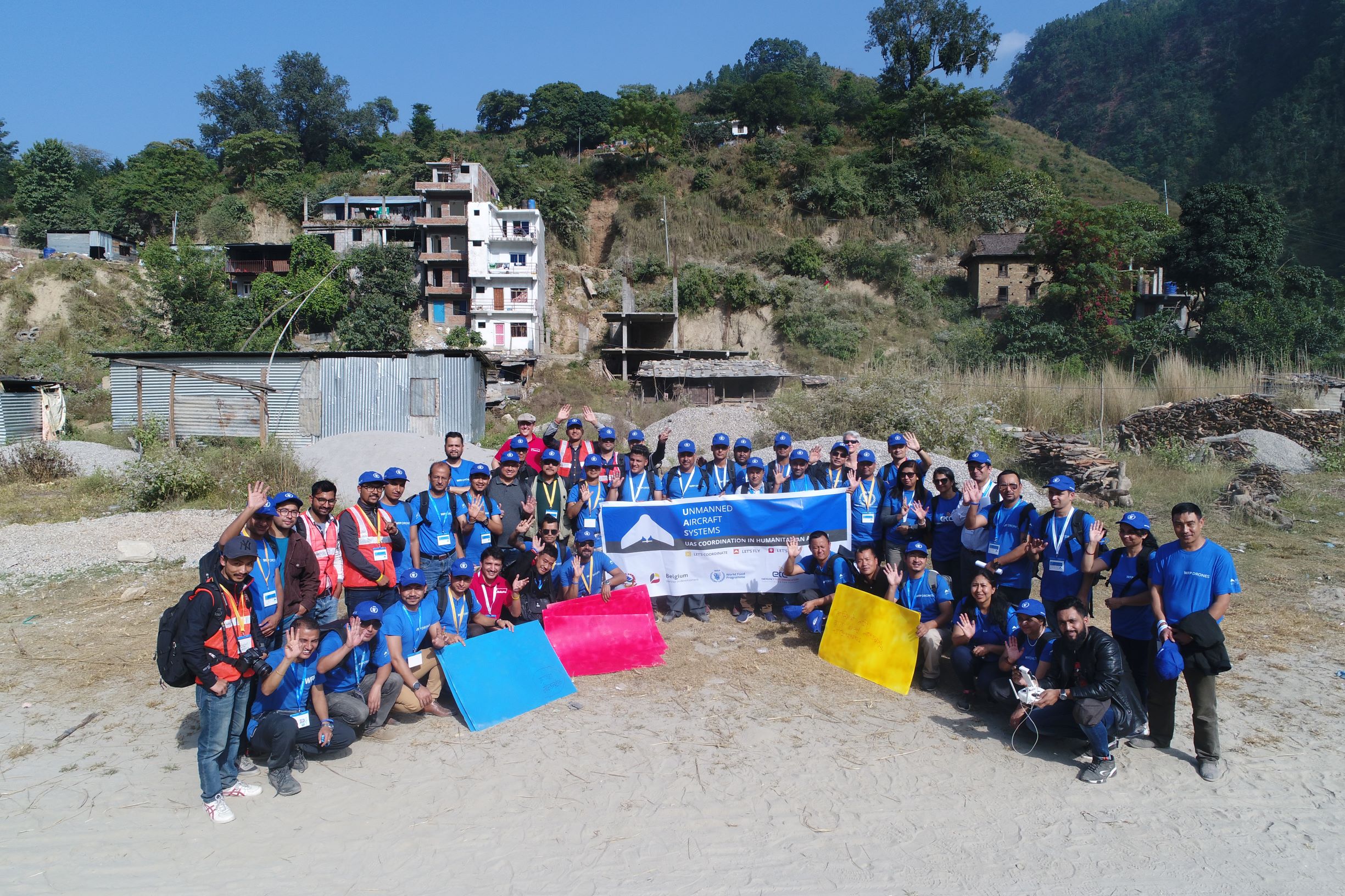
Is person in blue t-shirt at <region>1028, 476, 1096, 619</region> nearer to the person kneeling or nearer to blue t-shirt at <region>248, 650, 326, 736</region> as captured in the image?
the person kneeling

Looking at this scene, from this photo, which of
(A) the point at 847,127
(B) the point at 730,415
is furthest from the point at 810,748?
(A) the point at 847,127

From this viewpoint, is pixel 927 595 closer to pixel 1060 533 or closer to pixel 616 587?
pixel 1060 533

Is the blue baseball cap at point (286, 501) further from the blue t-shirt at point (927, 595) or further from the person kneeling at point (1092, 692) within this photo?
the person kneeling at point (1092, 692)

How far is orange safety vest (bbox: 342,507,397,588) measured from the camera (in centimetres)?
666

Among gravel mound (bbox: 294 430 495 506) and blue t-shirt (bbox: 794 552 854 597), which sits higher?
gravel mound (bbox: 294 430 495 506)

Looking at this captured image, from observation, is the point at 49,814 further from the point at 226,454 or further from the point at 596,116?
the point at 596,116

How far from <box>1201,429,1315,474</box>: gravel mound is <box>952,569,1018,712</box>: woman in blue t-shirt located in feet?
47.6

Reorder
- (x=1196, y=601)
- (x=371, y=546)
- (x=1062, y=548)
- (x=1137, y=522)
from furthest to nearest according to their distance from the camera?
1. (x=371, y=546)
2. (x=1062, y=548)
3. (x=1137, y=522)
4. (x=1196, y=601)

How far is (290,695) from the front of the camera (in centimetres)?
542

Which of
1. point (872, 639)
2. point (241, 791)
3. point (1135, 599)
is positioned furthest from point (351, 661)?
point (1135, 599)

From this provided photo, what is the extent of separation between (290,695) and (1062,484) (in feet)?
20.0

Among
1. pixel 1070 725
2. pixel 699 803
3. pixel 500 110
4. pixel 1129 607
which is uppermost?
pixel 500 110

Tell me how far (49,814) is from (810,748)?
5.05m

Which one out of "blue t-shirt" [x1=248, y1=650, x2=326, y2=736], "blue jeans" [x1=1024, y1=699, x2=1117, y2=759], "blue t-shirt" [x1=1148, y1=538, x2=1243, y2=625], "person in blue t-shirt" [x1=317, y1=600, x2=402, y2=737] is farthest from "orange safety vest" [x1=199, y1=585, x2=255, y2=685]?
"blue t-shirt" [x1=1148, y1=538, x2=1243, y2=625]
